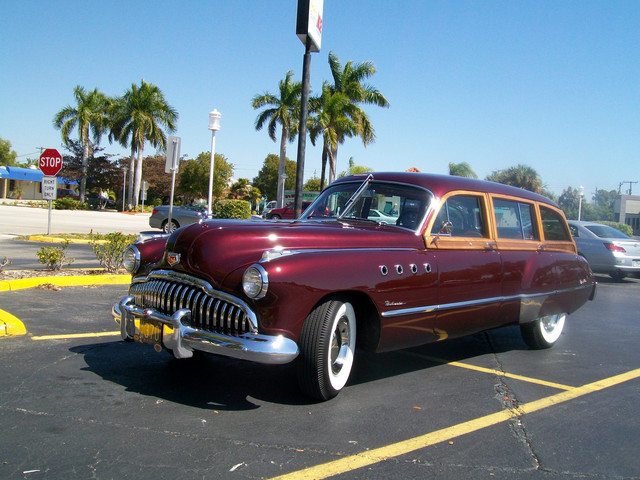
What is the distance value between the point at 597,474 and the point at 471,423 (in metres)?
0.89

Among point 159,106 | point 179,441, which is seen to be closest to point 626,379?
point 179,441

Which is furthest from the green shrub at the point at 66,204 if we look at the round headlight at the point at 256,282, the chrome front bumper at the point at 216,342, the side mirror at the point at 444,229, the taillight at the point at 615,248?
the round headlight at the point at 256,282

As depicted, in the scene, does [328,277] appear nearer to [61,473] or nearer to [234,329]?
[234,329]

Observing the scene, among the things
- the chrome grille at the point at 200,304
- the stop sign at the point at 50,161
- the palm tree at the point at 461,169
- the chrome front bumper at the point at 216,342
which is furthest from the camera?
the palm tree at the point at 461,169

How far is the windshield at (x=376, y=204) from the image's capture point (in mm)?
5031

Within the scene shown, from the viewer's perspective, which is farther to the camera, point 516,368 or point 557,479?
point 516,368

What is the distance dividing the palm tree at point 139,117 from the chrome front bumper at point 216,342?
45.6m

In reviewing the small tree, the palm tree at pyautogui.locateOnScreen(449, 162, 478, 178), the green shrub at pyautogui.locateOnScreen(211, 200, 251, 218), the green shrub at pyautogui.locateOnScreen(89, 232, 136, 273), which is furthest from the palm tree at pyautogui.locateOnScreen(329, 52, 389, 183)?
the small tree

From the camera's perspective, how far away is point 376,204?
5316 millimetres

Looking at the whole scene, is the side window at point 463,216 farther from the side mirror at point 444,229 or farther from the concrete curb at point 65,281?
the concrete curb at point 65,281

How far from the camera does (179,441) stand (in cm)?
337

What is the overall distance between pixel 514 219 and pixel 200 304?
3.52m

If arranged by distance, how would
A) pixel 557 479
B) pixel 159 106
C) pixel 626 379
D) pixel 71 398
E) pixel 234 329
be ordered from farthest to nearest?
pixel 159 106
pixel 626 379
pixel 71 398
pixel 234 329
pixel 557 479

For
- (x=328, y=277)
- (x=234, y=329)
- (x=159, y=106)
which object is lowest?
(x=234, y=329)
